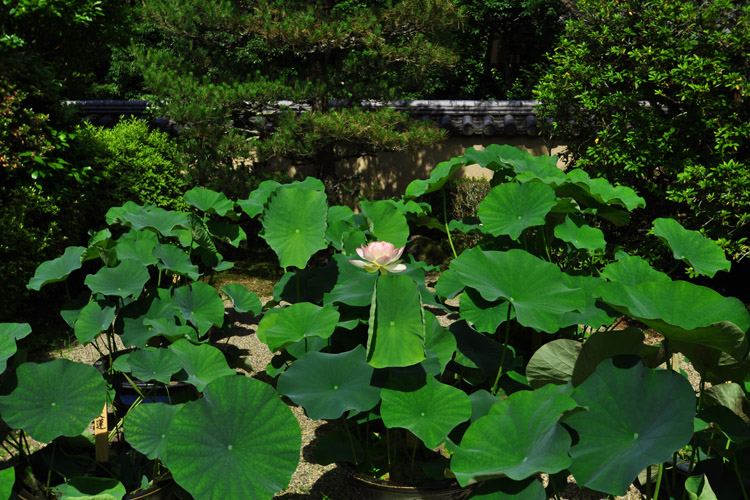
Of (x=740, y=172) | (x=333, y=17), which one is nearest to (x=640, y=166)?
(x=740, y=172)

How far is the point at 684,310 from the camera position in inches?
54.2

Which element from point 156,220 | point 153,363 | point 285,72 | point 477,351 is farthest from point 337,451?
point 285,72

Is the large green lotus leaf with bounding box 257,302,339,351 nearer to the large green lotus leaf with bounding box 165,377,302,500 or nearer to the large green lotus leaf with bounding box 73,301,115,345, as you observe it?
the large green lotus leaf with bounding box 165,377,302,500

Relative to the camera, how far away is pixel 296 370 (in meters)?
1.70

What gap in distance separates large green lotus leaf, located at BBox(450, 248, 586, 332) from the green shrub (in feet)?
12.3

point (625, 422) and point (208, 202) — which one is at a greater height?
point (625, 422)

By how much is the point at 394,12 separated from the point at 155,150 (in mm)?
2366

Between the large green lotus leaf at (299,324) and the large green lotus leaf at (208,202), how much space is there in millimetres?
1213

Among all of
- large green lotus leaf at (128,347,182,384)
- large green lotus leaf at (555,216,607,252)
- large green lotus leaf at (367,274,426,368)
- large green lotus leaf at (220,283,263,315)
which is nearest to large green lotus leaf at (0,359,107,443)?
large green lotus leaf at (128,347,182,384)

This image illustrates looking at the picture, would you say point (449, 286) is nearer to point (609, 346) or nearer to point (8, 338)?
point (609, 346)

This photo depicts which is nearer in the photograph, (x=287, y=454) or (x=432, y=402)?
(x=287, y=454)

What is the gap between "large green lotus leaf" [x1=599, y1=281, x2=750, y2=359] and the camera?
1.27 meters

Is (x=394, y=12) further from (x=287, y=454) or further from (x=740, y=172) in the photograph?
(x=287, y=454)

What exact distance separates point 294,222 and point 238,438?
92cm
